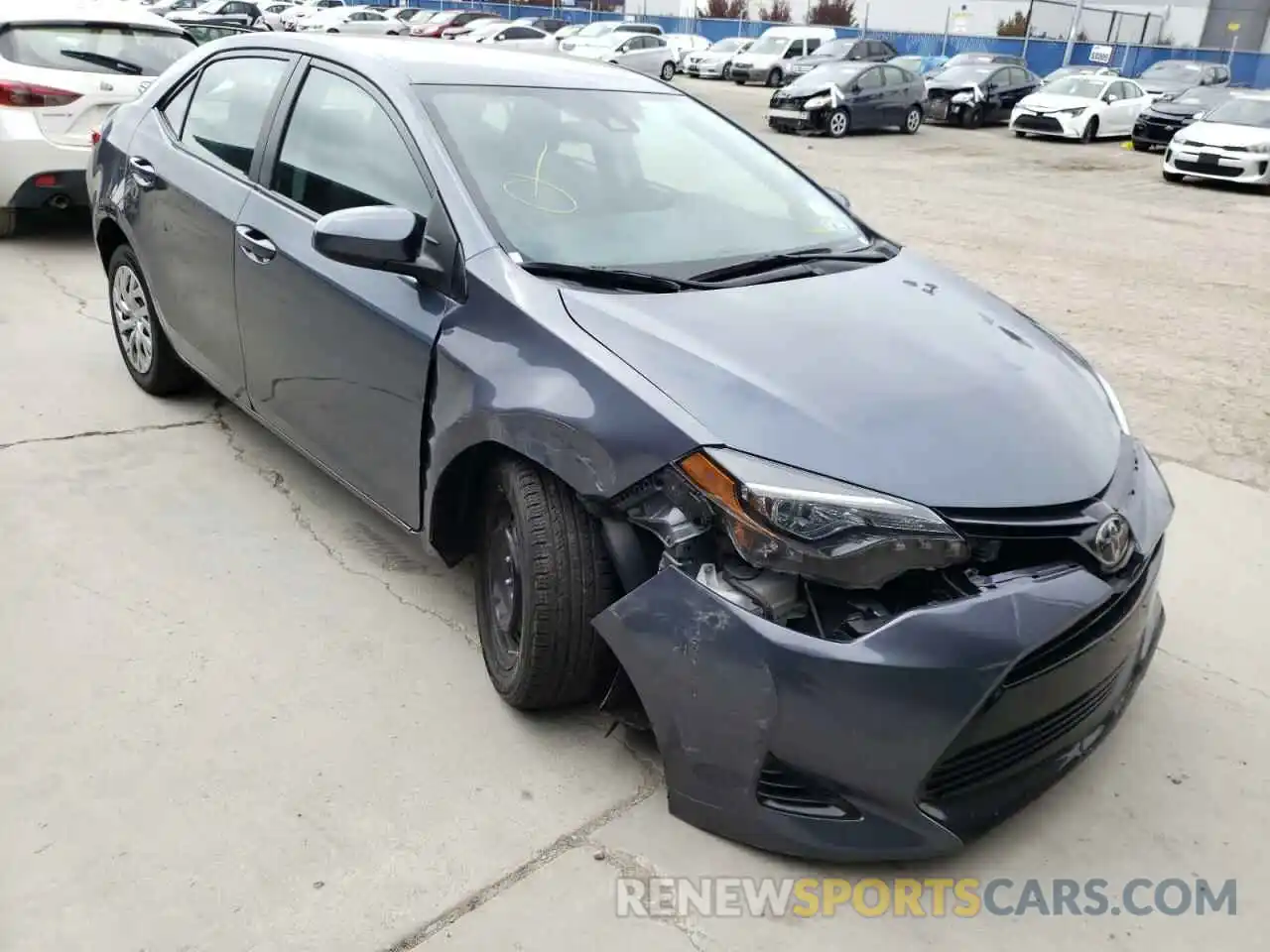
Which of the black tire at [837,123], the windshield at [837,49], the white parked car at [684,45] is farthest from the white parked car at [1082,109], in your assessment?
the white parked car at [684,45]

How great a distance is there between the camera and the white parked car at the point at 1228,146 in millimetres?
15141

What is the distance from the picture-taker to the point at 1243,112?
16.2 meters

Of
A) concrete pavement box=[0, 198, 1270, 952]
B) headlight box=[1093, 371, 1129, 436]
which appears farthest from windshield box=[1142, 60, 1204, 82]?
headlight box=[1093, 371, 1129, 436]

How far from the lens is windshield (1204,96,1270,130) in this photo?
52.3ft

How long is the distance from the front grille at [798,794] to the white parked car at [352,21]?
36.8 m

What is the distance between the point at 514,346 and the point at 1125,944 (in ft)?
6.34

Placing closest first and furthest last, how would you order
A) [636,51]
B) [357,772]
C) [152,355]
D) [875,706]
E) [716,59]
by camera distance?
[875,706] < [357,772] < [152,355] < [636,51] < [716,59]

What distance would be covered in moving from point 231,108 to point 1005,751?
351 cm

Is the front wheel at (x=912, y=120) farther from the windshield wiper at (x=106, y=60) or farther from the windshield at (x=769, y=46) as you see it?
the windshield wiper at (x=106, y=60)

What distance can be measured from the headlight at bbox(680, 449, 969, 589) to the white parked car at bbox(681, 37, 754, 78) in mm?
33079

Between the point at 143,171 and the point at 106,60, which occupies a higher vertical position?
the point at 106,60

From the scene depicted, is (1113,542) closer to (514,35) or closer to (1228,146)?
(1228,146)

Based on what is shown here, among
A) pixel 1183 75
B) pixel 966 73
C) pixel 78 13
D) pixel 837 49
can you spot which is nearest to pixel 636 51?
pixel 837 49

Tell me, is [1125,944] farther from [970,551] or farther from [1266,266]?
[1266,266]
